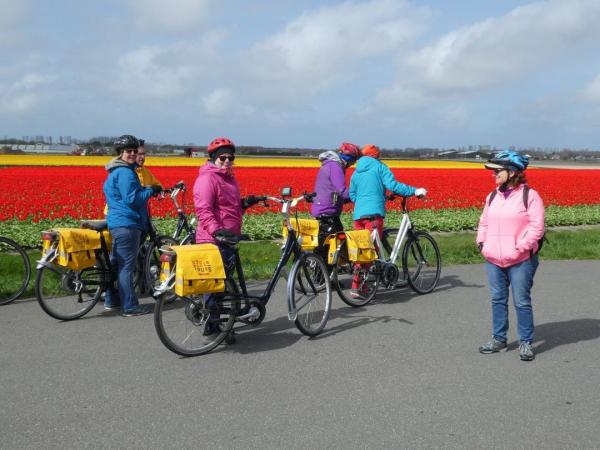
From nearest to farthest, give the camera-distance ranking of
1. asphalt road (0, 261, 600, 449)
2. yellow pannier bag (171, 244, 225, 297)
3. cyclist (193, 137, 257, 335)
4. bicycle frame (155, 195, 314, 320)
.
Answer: asphalt road (0, 261, 600, 449), yellow pannier bag (171, 244, 225, 297), cyclist (193, 137, 257, 335), bicycle frame (155, 195, 314, 320)

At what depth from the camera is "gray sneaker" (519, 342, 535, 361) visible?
17.6 ft

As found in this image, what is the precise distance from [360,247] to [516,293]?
7.24 ft

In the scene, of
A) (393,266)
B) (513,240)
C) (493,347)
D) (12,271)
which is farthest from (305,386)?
(12,271)

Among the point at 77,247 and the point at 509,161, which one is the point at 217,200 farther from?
the point at 509,161

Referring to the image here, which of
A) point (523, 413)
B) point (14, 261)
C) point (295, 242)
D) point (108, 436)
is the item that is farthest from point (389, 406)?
point (14, 261)

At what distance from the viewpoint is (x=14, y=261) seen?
8992mm

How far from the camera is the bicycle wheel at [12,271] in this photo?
7703 millimetres

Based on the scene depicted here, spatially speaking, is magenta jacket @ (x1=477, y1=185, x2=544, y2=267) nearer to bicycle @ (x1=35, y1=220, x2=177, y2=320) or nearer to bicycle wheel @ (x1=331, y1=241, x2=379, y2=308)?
bicycle wheel @ (x1=331, y1=241, x2=379, y2=308)

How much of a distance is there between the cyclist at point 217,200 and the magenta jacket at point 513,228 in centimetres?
213

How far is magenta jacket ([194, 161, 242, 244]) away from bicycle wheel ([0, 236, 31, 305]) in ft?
10.0

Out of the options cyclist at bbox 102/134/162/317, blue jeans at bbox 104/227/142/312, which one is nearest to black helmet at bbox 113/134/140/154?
cyclist at bbox 102/134/162/317

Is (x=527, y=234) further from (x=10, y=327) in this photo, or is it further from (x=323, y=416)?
(x=10, y=327)

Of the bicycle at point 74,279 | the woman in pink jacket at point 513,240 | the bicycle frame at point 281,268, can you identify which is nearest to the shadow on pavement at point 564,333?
the woman in pink jacket at point 513,240

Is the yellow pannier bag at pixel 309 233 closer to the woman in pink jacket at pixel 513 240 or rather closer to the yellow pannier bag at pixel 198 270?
the yellow pannier bag at pixel 198 270
